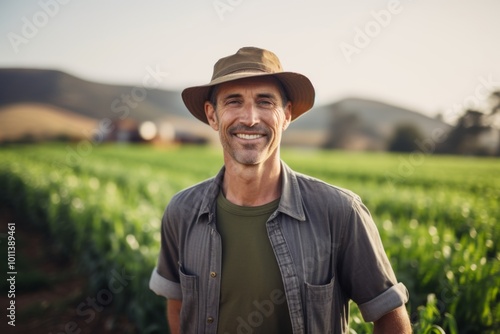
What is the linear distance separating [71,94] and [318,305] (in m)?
70.2

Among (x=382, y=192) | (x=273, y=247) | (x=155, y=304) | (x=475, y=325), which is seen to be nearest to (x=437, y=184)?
(x=382, y=192)

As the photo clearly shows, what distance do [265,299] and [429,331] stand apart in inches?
40.0

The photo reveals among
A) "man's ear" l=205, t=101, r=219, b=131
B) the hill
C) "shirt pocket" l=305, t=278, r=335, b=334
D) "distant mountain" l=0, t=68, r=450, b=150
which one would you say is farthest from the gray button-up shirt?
"distant mountain" l=0, t=68, r=450, b=150

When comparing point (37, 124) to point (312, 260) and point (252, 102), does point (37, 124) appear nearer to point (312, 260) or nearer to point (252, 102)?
point (252, 102)

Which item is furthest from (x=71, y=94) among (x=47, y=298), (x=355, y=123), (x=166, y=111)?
(x=47, y=298)

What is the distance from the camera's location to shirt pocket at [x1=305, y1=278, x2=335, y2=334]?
1844mm

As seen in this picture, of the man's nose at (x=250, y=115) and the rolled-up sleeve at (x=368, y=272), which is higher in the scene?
the man's nose at (x=250, y=115)

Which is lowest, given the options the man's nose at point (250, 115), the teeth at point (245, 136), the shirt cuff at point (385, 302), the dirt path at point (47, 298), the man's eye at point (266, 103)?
the dirt path at point (47, 298)

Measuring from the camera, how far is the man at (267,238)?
184 cm

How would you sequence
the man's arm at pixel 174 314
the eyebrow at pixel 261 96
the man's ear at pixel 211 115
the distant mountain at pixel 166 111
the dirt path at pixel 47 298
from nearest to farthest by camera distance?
1. the eyebrow at pixel 261 96
2. the man's ear at pixel 211 115
3. the man's arm at pixel 174 314
4. the dirt path at pixel 47 298
5. the distant mountain at pixel 166 111

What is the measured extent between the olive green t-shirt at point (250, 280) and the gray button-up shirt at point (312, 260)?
0.04 metres

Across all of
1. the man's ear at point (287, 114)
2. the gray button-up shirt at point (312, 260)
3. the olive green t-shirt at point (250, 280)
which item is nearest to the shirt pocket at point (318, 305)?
the gray button-up shirt at point (312, 260)

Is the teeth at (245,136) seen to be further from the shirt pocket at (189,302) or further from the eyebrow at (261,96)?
the shirt pocket at (189,302)

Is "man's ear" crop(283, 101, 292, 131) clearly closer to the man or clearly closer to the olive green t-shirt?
the man
